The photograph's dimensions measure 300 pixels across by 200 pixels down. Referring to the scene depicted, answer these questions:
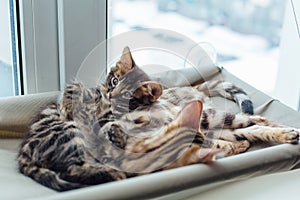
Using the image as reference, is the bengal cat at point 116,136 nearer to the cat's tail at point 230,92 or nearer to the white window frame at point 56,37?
the cat's tail at point 230,92

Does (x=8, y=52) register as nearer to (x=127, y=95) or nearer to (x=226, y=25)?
(x=127, y=95)

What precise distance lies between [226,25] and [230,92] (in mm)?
399

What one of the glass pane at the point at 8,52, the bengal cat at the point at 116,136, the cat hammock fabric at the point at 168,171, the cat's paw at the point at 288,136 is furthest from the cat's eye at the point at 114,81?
the glass pane at the point at 8,52

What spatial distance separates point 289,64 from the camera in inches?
62.0

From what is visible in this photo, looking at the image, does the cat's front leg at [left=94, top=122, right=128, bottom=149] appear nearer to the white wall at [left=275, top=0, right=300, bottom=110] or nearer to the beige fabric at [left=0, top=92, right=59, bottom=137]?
the beige fabric at [left=0, top=92, right=59, bottom=137]

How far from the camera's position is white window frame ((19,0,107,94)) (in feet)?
4.19

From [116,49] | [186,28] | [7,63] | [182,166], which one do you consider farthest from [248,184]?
[7,63]

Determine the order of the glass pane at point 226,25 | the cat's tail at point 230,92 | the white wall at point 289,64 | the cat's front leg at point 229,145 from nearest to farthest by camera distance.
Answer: the cat's front leg at point 229,145, the cat's tail at point 230,92, the glass pane at point 226,25, the white wall at point 289,64

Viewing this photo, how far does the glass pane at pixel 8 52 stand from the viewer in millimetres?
1296

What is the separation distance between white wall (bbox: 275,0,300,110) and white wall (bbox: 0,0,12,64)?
36.2 inches

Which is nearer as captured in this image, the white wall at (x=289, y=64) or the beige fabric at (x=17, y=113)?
the beige fabric at (x=17, y=113)

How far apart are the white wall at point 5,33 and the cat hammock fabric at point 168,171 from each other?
1.04 feet

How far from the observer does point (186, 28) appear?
4.82 ft

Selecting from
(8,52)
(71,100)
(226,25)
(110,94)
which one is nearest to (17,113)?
(71,100)
